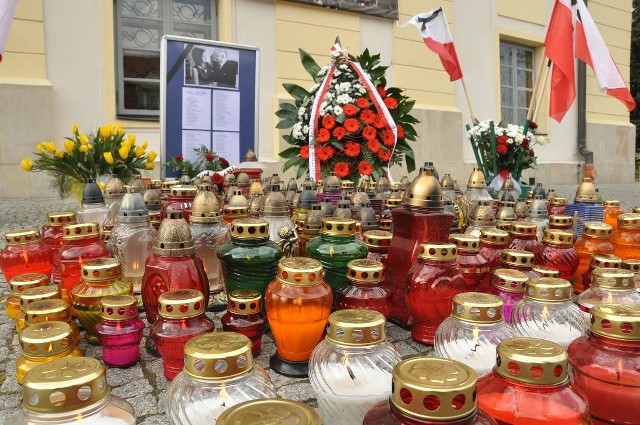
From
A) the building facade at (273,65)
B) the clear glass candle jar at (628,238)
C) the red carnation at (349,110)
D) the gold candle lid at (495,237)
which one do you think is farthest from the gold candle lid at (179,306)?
the building facade at (273,65)

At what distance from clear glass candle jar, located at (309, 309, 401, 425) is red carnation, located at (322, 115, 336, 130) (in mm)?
2148

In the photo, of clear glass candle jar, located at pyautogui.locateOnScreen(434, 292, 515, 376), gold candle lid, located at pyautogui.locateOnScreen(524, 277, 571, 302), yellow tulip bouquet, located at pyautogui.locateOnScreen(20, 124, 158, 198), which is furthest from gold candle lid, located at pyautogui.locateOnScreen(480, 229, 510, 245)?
yellow tulip bouquet, located at pyautogui.locateOnScreen(20, 124, 158, 198)

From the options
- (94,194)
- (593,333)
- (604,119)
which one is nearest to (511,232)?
(593,333)

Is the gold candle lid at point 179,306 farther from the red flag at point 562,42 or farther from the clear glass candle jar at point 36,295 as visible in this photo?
the red flag at point 562,42

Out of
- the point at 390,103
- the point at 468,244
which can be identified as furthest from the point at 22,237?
the point at 390,103

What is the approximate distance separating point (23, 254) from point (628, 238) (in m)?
2.05

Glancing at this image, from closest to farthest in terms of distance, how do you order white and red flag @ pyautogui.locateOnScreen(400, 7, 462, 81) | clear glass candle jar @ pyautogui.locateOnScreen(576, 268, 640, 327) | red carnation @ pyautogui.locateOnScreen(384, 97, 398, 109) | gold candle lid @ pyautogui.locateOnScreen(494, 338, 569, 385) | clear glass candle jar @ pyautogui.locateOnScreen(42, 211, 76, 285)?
gold candle lid @ pyautogui.locateOnScreen(494, 338, 569, 385), clear glass candle jar @ pyautogui.locateOnScreen(576, 268, 640, 327), clear glass candle jar @ pyautogui.locateOnScreen(42, 211, 76, 285), red carnation @ pyautogui.locateOnScreen(384, 97, 398, 109), white and red flag @ pyautogui.locateOnScreen(400, 7, 462, 81)

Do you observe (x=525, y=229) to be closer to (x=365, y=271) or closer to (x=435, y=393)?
(x=365, y=271)

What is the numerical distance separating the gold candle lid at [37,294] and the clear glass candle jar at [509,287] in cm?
111

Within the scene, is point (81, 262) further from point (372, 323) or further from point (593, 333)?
point (593, 333)

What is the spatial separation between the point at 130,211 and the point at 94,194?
0.48 metres

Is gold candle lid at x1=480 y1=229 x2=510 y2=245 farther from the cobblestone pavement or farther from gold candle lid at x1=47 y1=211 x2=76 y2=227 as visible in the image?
gold candle lid at x1=47 y1=211 x2=76 y2=227

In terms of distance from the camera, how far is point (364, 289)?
1.28 metres

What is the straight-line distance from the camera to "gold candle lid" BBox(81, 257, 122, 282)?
133 cm
